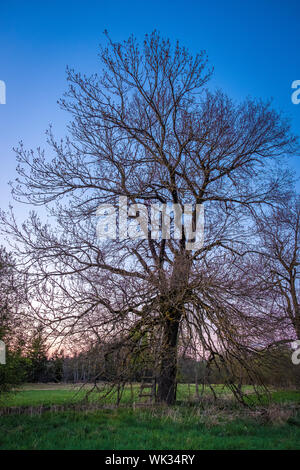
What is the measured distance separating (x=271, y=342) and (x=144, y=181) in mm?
5376

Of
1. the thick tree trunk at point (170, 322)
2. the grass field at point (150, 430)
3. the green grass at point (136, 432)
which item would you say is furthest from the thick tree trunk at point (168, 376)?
the green grass at point (136, 432)

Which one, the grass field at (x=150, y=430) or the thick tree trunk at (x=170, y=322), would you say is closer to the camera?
the grass field at (x=150, y=430)

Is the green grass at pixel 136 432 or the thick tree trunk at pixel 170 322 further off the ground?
the thick tree trunk at pixel 170 322

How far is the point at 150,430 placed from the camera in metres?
5.77

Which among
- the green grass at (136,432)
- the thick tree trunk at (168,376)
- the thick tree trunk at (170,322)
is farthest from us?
the thick tree trunk at (168,376)

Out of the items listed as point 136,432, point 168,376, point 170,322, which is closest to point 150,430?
point 136,432

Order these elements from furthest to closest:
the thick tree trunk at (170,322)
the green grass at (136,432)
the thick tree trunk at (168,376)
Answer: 1. the thick tree trunk at (168,376)
2. the thick tree trunk at (170,322)
3. the green grass at (136,432)

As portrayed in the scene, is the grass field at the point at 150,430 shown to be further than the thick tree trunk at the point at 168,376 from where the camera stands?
No

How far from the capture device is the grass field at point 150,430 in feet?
16.4

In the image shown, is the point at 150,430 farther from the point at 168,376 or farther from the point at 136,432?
the point at 168,376

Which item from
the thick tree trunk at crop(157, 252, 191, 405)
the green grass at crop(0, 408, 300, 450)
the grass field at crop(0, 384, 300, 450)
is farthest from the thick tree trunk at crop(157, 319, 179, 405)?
the green grass at crop(0, 408, 300, 450)

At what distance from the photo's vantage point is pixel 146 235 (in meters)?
9.38

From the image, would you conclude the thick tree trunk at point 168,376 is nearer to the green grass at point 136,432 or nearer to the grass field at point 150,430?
the grass field at point 150,430
